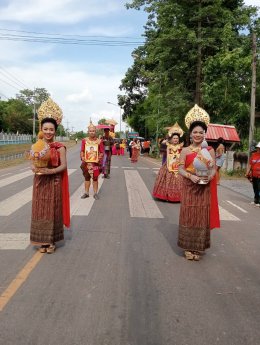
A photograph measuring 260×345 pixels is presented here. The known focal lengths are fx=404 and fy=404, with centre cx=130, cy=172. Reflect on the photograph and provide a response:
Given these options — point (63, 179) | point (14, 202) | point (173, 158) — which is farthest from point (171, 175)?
point (63, 179)

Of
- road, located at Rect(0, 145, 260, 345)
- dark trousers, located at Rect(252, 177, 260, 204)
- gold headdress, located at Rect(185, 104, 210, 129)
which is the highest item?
gold headdress, located at Rect(185, 104, 210, 129)

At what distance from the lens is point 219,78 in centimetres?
2577

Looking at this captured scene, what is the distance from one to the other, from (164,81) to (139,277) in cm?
2634

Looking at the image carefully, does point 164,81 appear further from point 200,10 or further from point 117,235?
point 117,235

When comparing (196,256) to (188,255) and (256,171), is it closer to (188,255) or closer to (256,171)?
(188,255)

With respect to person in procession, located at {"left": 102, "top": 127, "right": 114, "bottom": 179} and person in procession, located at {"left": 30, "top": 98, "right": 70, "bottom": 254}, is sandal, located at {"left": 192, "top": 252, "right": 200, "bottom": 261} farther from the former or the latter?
person in procession, located at {"left": 102, "top": 127, "right": 114, "bottom": 179}

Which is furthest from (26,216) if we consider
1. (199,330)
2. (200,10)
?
(200,10)

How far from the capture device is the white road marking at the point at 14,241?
5.82 m

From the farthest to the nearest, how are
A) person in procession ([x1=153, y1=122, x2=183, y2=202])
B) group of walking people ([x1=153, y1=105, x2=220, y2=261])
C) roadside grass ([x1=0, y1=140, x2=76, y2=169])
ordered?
roadside grass ([x1=0, y1=140, x2=76, y2=169]) → person in procession ([x1=153, y1=122, x2=183, y2=202]) → group of walking people ([x1=153, y1=105, x2=220, y2=261])

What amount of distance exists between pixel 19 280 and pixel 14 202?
547 cm

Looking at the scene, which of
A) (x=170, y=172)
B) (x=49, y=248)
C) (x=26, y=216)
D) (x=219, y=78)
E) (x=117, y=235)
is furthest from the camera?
(x=219, y=78)

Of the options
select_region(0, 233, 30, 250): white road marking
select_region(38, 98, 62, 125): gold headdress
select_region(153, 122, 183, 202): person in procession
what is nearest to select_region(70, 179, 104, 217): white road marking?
select_region(153, 122, 183, 202): person in procession

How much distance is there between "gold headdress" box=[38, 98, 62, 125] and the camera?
550cm

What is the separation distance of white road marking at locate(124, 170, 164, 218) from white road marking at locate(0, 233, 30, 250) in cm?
270
